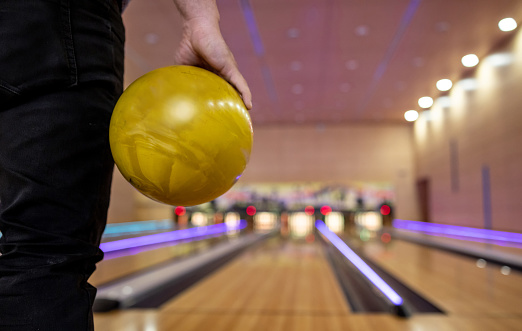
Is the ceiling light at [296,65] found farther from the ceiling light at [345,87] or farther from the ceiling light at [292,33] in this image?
the ceiling light at [345,87]

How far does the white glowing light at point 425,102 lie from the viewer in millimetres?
9281

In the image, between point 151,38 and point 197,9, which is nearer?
point 197,9

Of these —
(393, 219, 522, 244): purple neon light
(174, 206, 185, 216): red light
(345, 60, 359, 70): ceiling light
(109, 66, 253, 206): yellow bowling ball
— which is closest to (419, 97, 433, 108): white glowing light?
(393, 219, 522, 244): purple neon light

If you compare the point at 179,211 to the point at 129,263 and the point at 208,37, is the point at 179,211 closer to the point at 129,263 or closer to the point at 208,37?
the point at 129,263

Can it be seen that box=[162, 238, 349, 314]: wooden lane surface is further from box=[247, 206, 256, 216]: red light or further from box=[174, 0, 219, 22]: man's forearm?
box=[247, 206, 256, 216]: red light

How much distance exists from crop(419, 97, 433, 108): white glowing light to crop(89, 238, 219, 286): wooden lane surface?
6247mm

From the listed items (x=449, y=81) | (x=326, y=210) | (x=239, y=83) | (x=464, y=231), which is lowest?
(x=464, y=231)

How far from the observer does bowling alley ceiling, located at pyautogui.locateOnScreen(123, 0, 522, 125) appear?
4871mm

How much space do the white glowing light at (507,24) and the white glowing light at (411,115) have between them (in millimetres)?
5005

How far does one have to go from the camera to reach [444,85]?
814 centimetres

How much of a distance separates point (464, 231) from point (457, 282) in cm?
477

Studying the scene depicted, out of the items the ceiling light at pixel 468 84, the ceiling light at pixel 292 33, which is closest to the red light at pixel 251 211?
the ceiling light at pixel 468 84

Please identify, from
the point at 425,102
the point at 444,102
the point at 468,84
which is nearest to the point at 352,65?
the point at 468,84

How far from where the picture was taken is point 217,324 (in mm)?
1974
